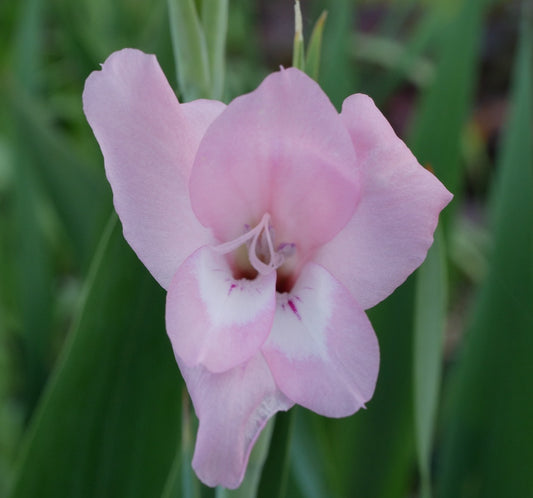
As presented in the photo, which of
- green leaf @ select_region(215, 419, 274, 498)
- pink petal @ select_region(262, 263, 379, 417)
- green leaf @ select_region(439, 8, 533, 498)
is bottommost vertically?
green leaf @ select_region(439, 8, 533, 498)

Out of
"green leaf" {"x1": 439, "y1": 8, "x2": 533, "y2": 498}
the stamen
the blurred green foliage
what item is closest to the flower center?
the stamen

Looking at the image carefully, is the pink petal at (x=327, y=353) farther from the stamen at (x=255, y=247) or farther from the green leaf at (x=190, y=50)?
the green leaf at (x=190, y=50)

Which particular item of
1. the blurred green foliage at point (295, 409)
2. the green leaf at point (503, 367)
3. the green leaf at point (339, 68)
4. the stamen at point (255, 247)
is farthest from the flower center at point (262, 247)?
the green leaf at point (339, 68)

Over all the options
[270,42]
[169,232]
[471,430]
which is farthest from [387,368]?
[270,42]

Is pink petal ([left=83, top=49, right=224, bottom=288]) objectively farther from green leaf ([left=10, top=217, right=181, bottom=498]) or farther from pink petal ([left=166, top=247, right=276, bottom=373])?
green leaf ([left=10, top=217, right=181, bottom=498])

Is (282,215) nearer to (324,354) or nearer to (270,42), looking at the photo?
(324,354)

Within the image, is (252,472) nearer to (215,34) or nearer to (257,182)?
(257,182)

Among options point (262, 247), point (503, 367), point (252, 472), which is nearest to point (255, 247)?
point (262, 247)
